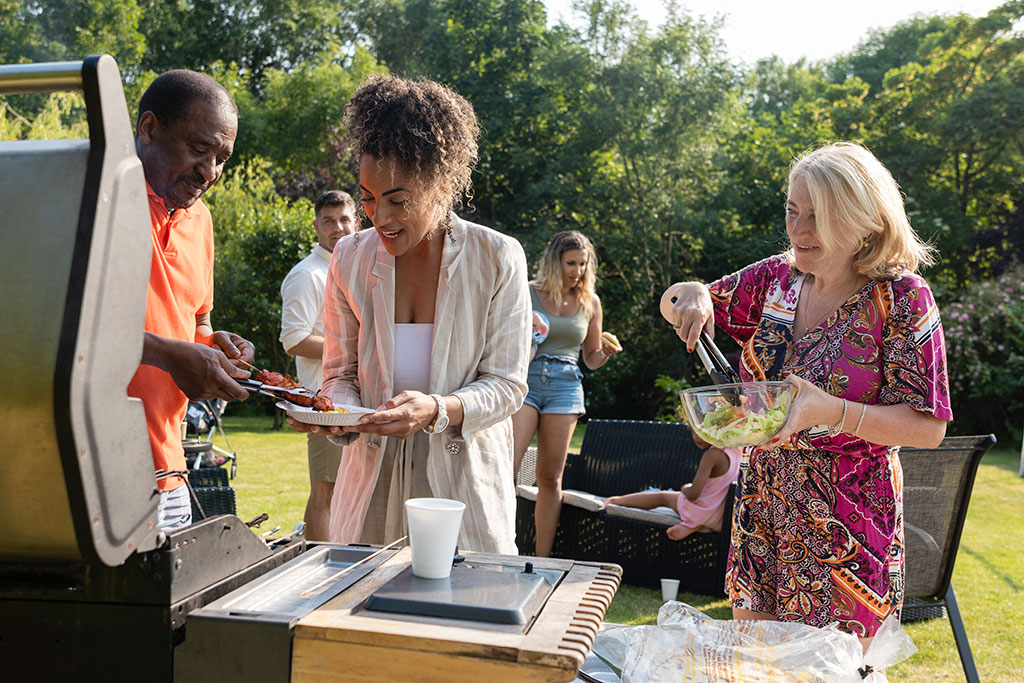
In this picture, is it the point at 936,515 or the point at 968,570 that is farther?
the point at 968,570

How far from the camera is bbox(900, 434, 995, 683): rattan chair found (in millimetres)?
3227

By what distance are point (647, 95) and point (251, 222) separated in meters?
6.70

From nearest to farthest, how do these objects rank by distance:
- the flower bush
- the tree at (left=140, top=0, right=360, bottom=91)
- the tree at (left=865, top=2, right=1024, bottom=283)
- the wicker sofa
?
the wicker sofa < the flower bush < the tree at (left=865, top=2, right=1024, bottom=283) < the tree at (left=140, top=0, right=360, bottom=91)

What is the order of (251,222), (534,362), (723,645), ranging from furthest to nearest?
(251,222)
(534,362)
(723,645)

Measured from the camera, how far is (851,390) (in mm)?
1849

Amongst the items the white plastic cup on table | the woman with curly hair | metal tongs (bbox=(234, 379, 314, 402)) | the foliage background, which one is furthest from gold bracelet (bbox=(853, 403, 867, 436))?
the foliage background

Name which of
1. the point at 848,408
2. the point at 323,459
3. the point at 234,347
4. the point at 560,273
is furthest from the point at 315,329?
the point at 848,408

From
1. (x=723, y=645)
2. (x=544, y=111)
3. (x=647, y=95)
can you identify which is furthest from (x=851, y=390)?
(x=544, y=111)

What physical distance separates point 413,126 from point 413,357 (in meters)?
0.53

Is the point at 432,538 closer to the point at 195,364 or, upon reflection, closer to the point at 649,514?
the point at 195,364

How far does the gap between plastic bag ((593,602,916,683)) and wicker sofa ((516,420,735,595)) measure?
114 inches

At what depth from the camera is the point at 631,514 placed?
4.84m

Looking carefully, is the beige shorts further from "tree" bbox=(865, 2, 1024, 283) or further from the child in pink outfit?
"tree" bbox=(865, 2, 1024, 283)

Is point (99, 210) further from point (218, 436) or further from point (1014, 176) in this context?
point (1014, 176)
